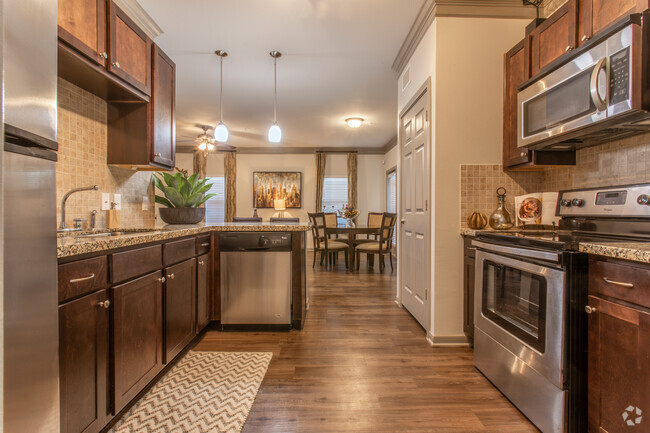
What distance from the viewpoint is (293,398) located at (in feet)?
5.55

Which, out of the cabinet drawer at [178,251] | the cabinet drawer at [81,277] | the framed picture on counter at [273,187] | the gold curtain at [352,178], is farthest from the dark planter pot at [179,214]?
the gold curtain at [352,178]

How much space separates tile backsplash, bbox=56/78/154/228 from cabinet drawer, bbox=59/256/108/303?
2.56 feet

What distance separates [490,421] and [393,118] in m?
4.98

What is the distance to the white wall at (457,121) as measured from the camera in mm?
2375

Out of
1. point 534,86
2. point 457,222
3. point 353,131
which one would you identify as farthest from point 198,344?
point 353,131

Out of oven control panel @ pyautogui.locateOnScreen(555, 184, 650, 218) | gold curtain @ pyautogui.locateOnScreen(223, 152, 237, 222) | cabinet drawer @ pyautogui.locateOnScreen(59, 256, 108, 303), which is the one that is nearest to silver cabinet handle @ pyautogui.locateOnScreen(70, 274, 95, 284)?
cabinet drawer @ pyautogui.locateOnScreen(59, 256, 108, 303)

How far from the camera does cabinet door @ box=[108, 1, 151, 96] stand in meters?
1.84

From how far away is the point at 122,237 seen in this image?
1.43 metres

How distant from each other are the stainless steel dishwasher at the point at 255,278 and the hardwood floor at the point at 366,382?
162 millimetres

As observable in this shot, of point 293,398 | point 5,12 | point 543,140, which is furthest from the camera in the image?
point 543,140

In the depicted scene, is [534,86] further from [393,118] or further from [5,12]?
[393,118]

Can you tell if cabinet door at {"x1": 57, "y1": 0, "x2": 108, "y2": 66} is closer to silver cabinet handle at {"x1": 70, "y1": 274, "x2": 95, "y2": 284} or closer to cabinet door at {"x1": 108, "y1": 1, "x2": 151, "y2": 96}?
cabinet door at {"x1": 108, "y1": 1, "x2": 151, "y2": 96}

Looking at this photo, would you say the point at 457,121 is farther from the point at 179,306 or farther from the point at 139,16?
the point at 139,16

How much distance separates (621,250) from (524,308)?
60 centimetres
